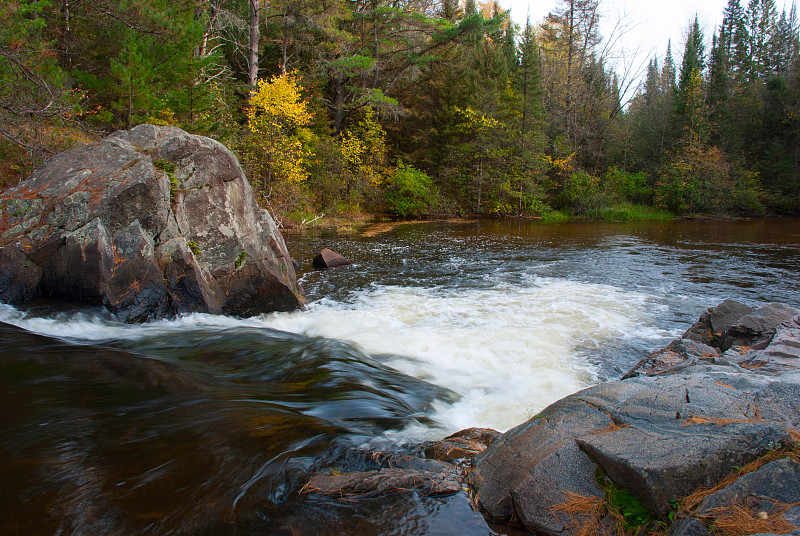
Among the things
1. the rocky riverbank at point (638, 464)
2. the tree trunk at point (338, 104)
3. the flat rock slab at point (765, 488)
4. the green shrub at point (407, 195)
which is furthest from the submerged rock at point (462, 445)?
the tree trunk at point (338, 104)

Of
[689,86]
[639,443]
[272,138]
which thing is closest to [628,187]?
[689,86]

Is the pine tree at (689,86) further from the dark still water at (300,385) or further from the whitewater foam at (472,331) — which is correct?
the whitewater foam at (472,331)

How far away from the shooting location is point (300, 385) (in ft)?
15.0

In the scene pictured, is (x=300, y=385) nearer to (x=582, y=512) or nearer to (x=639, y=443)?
(x=582, y=512)

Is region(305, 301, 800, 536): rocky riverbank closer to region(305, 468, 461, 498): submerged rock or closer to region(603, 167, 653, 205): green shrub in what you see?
region(305, 468, 461, 498): submerged rock

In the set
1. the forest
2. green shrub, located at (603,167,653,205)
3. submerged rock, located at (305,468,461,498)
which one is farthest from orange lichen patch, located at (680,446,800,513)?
green shrub, located at (603,167,653,205)

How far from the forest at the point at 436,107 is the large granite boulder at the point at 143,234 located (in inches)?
257

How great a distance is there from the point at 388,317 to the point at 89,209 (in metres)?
4.72

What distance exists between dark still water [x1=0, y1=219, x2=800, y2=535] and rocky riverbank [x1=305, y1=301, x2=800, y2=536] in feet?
0.75

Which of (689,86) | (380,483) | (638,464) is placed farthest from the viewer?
(689,86)

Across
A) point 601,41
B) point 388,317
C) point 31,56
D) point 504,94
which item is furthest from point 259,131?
point 601,41

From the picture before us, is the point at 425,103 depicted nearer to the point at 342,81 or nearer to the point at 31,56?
the point at 342,81

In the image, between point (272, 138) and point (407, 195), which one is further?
point (407, 195)

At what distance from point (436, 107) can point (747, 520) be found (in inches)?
1335
